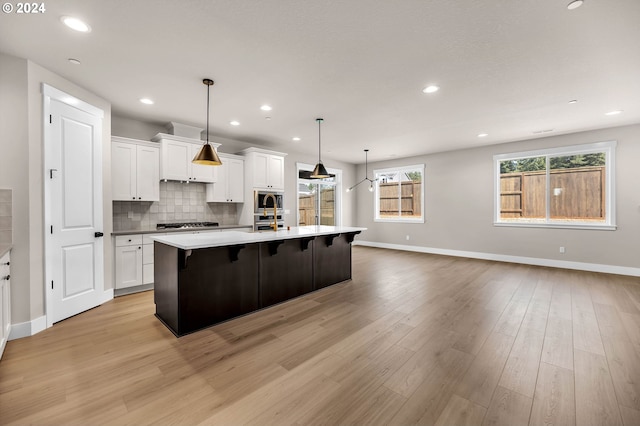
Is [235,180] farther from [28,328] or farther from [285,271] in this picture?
[28,328]

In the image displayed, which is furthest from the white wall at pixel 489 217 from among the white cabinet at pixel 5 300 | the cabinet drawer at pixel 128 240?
the white cabinet at pixel 5 300

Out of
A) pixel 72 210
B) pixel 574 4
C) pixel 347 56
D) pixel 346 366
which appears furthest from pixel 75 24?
pixel 574 4

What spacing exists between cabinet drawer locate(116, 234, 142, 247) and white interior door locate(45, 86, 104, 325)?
0.87ft

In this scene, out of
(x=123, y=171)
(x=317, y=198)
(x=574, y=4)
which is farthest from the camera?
(x=317, y=198)

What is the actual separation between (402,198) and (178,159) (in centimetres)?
609

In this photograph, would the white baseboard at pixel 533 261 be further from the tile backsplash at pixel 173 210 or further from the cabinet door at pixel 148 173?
the cabinet door at pixel 148 173

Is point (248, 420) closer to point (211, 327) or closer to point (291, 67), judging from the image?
point (211, 327)

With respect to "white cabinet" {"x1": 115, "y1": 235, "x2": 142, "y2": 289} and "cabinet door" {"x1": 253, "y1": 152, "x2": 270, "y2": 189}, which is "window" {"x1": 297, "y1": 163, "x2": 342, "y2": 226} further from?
"white cabinet" {"x1": 115, "y1": 235, "x2": 142, "y2": 289}

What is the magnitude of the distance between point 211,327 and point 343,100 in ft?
10.8

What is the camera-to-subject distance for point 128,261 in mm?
3947

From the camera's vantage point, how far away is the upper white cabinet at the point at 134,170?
402cm

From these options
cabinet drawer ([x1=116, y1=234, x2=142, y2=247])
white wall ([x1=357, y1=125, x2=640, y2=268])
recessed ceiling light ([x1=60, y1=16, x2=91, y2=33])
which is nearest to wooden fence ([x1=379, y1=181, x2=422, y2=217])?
white wall ([x1=357, y1=125, x2=640, y2=268])

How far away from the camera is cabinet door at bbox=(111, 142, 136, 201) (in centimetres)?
400

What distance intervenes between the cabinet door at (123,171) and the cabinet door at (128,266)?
2.60 ft
